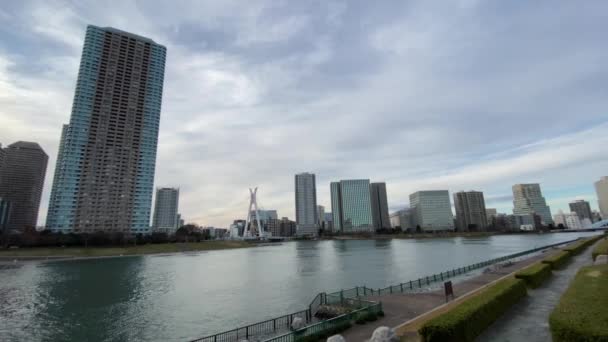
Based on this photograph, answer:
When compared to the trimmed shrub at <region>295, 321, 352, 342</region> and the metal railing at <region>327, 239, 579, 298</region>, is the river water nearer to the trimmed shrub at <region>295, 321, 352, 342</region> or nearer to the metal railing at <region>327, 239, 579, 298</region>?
the metal railing at <region>327, 239, 579, 298</region>

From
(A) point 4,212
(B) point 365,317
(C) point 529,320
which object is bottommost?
(B) point 365,317

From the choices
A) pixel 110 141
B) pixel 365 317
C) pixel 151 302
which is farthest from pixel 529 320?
pixel 110 141

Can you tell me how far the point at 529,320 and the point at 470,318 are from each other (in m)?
5.34

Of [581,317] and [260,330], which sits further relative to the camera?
[260,330]

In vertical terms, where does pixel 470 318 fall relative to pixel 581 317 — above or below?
below

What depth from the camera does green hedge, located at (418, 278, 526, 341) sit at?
11.9 meters

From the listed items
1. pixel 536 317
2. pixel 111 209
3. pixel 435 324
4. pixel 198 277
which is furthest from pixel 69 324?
pixel 111 209

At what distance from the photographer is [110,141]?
17262 centimetres

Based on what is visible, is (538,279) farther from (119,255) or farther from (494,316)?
(119,255)

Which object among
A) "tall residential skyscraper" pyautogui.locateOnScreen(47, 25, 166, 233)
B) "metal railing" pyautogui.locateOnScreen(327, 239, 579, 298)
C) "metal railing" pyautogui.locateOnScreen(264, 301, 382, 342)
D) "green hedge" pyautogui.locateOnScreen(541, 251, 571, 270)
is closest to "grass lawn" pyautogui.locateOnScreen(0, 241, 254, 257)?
"tall residential skyscraper" pyautogui.locateOnScreen(47, 25, 166, 233)

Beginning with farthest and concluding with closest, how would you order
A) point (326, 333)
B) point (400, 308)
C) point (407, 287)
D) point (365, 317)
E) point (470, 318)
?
point (407, 287) → point (400, 308) → point (365, 317) → point (326, 333) → point (470, 318)

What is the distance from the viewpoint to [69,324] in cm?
2734

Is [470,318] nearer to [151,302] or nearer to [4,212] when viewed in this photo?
[151,302]

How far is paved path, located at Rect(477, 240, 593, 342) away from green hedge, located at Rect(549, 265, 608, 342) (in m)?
2.09
